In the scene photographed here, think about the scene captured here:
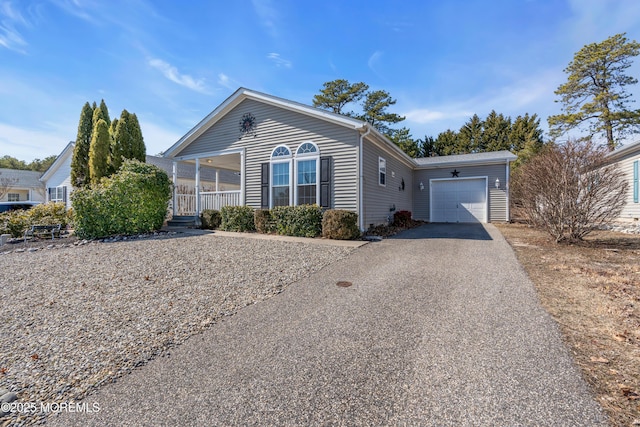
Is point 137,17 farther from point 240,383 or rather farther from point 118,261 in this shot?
point 240,383

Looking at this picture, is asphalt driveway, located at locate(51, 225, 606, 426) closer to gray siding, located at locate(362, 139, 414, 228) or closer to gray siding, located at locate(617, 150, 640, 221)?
gray siding, located at locate(362, 139, 414, 228)

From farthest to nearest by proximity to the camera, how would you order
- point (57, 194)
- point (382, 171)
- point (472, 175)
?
point (57, 194)
point (472, 175)
point (382, 171)

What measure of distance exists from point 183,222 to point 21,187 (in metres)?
23.3

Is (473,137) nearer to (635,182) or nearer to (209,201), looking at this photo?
(635,182)

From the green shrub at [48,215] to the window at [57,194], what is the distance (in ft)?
38.1

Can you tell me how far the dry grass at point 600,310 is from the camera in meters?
1.90

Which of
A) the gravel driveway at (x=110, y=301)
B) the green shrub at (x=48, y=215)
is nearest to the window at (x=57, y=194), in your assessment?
the green shrub at (x=48, y=215)

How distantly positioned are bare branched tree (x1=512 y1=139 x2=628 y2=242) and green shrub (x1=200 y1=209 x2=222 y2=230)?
10.5 meters

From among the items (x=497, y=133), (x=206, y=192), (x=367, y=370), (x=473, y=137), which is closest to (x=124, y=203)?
(x=206, y=192)

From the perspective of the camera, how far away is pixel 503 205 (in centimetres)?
1427

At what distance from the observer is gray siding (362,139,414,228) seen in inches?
373

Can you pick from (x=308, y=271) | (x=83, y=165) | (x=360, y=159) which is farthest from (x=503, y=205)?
(x=83, y=165)

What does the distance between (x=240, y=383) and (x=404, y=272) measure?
141 inches

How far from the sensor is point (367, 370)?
2154 millimetres
